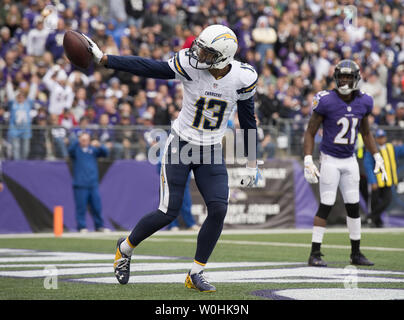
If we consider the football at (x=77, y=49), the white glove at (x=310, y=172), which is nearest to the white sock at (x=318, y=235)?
the white glove at (x=310, y=172)

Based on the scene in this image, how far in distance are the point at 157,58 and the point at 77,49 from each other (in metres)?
10.9

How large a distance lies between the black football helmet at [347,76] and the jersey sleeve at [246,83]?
83.1 inches

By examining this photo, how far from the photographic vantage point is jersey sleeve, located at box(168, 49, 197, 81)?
5.79m

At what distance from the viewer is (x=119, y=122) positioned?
48.2 feet

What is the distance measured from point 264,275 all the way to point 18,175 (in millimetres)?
7899

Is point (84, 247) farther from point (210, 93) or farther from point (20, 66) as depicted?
point (20, 66)

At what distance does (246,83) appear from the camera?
5879 mm

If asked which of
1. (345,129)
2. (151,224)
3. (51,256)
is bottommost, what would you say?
(51,256)

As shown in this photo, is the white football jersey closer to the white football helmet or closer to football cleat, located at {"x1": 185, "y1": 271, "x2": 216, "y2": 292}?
the white football helmet

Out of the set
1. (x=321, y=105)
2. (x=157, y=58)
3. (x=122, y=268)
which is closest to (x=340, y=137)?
(x=321, y=105)

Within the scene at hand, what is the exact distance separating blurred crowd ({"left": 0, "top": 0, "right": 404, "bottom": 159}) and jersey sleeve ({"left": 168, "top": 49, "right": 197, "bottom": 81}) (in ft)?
25.4

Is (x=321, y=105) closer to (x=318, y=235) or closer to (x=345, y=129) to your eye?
(x=345, y=129)
